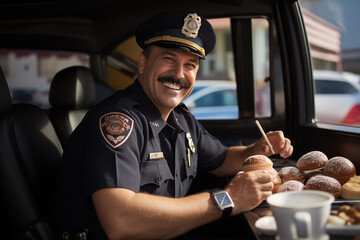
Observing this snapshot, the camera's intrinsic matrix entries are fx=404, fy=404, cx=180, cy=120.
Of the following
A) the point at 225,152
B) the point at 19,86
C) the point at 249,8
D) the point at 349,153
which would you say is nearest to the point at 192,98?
the point at 19,86

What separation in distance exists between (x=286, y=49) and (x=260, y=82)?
28cm

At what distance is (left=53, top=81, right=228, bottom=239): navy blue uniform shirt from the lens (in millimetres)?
1238

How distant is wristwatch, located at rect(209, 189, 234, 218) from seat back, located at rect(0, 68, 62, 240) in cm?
64

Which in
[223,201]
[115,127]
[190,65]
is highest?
[190,65]

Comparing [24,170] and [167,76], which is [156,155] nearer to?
[167,76]

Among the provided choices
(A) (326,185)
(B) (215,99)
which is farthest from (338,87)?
(A) (326,185)

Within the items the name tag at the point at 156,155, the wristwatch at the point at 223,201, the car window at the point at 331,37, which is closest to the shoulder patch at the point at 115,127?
the name tag at the point at 156,155

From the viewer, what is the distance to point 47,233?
A: 1.43 metres

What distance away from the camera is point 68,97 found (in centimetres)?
228

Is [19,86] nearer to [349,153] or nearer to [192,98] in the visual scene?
[192,98]

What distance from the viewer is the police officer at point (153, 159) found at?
3.82 feet

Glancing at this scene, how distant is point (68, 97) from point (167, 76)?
91 cm

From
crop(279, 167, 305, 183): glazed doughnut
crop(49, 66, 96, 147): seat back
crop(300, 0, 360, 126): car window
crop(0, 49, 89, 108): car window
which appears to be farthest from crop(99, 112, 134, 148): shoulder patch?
crop(0, 49, 89, 108): car window

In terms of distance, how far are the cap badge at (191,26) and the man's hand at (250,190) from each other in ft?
2.11
